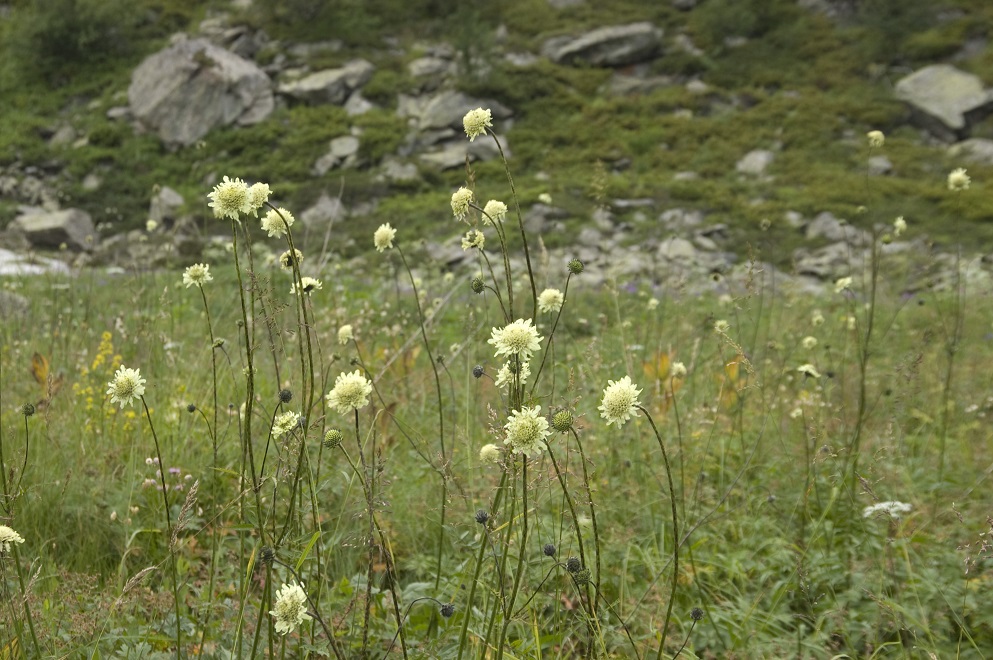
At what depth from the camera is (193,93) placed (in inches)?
552

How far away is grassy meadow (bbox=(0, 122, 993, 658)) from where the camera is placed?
117 cm

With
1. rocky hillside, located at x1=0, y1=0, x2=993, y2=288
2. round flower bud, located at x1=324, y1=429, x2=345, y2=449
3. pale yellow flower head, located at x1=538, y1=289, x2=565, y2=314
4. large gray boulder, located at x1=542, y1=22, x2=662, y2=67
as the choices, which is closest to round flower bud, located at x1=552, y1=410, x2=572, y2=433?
round flower bud, located at x1=324, y1=429, x2=345, y2=449

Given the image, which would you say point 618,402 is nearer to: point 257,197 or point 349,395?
point 349,395

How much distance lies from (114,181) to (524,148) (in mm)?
7415

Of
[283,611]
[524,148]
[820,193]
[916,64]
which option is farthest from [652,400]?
[916,64]

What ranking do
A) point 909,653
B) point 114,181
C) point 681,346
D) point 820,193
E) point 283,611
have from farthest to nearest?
point 114,181 → point 820,193 → point 681,346 → point 909,653 → point 283,611

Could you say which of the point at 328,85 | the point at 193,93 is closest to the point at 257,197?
the point at 328,85

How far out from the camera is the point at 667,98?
49.1 feet

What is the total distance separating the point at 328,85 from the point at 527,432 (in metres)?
15.0

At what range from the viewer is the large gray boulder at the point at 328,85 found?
47.8ft

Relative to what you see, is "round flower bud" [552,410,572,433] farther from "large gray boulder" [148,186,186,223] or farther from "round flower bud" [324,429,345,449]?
"large gray boulder" [148,186,186,223]

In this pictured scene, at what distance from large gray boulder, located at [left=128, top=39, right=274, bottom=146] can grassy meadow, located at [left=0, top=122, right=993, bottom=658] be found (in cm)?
1223

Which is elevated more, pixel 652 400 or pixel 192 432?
pixel 192 432

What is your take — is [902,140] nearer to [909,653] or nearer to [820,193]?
[820,193]
